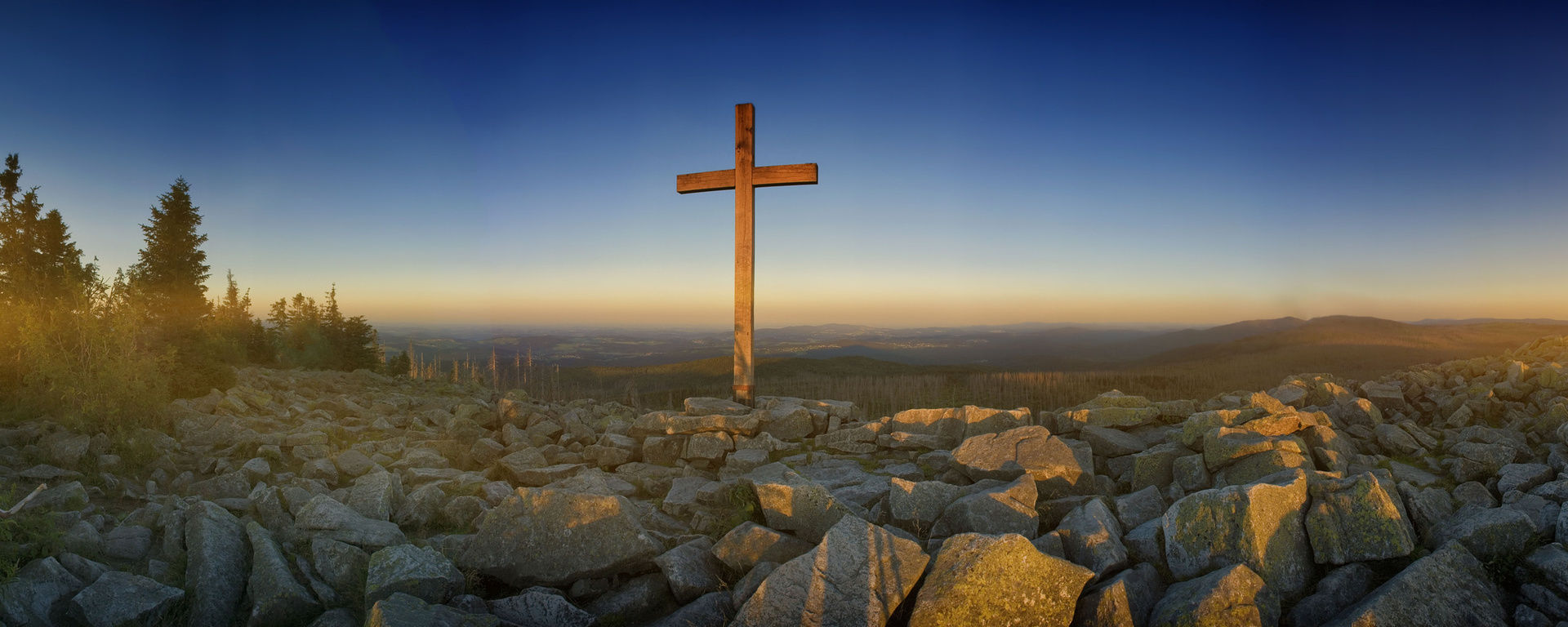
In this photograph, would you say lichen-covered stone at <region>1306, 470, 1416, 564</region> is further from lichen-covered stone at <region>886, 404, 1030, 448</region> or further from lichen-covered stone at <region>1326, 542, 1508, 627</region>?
lichen-covered stone at <region>886, 404, 1030, 448</region>

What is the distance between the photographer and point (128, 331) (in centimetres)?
1101

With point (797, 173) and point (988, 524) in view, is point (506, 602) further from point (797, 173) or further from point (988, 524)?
point (797, 173)

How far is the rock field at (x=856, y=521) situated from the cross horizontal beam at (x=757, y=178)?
3522 millimetres

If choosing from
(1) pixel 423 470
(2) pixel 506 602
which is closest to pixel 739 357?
(1) pixel 423 470

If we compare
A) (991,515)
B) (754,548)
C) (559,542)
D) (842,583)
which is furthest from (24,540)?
(991,515)

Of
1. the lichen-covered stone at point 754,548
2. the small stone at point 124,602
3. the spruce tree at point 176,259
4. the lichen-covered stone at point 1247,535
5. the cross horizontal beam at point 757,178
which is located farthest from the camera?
the spruce tree at point 176,259

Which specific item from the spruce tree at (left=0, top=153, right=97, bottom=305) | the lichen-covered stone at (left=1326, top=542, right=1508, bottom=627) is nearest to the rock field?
the lichen-covered stone at (left=1326, top=542, right=1508, bottom=627)

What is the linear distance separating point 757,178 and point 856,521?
21.9 feet

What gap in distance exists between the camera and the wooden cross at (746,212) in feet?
34.2

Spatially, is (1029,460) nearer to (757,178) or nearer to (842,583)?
(842,583)

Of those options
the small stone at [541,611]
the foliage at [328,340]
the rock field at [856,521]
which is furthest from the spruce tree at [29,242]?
the small stone at [541,611]

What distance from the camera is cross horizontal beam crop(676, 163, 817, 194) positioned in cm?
1034

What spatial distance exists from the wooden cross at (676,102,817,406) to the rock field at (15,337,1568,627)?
958 mm

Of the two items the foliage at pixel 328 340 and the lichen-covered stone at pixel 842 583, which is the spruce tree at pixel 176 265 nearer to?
the foliage at pixel 328 340
